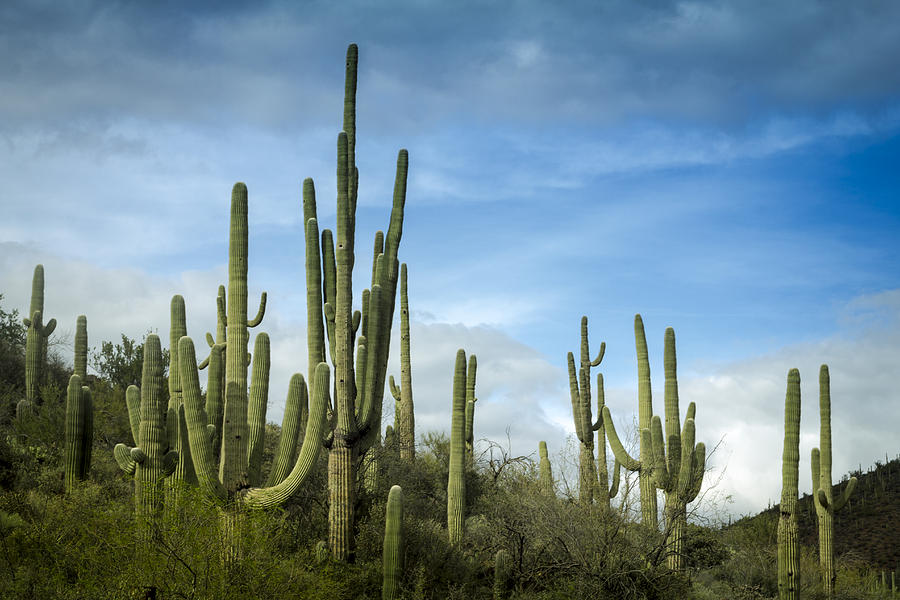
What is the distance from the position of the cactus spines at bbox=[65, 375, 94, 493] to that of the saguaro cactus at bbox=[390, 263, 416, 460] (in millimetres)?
8336

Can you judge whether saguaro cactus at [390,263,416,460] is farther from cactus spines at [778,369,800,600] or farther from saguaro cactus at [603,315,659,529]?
cactus spines at [778,369,800,600]

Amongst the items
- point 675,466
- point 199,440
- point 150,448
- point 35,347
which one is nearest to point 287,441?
point 199,440

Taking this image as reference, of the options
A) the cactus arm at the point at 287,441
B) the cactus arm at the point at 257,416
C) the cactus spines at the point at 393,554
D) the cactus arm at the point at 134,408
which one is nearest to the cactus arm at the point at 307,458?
the cactus arm at the point at 287,441

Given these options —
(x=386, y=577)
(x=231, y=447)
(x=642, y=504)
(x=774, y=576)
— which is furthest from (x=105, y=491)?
(x=774, y=576)

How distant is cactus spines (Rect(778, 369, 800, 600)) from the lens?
51.8ft

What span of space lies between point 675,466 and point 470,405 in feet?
21.7

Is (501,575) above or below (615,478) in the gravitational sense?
below

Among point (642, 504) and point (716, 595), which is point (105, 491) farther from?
point (716, 595)

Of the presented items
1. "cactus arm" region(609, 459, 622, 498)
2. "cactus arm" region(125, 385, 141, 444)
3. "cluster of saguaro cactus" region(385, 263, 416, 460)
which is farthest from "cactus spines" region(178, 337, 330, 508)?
"cluster of saguaro cactus" region(385, 263, 416, 460)

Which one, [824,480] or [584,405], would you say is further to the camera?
[584,405]

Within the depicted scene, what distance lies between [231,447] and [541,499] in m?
6.26

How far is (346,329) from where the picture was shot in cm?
1422

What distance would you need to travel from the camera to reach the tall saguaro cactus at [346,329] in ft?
45.1

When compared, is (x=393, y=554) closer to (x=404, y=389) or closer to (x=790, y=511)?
(x=790, y=511)
